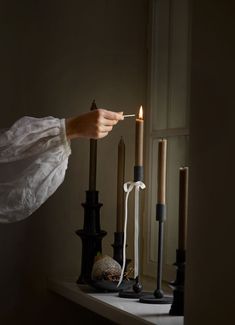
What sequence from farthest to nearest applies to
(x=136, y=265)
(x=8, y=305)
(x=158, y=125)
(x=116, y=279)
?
1. (x=158, y=125)
2. (x=8, y=305)
3. (x=116, y=279)
4. (x=136, y=265)

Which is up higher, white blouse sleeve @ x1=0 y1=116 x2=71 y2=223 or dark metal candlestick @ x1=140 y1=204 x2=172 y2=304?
white blouse sleeve @ x1=0 y1=116 x2=71 y2=223

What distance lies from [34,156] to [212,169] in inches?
19.1

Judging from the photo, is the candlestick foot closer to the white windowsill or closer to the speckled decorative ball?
the white windowsill

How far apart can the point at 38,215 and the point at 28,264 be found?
115mm

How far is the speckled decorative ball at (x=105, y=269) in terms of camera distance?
121 cm

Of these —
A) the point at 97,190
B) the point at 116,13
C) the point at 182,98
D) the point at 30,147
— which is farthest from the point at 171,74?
the point at 30,147

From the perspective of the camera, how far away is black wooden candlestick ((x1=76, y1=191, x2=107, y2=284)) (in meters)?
1.30

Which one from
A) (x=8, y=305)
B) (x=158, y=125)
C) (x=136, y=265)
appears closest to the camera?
(x=136, y=265)

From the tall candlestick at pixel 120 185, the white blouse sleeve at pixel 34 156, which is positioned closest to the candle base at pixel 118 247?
the tall candlestick at pixel 120 185

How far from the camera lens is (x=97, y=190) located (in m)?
1.42

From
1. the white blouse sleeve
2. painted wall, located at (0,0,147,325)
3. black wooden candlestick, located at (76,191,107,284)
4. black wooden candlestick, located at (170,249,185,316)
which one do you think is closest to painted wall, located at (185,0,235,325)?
black wooden candlestick, located at (170,249,185,316)

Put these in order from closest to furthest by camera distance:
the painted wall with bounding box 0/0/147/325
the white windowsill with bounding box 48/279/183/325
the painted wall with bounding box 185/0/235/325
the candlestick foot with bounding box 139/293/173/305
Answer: the painted wall with bounding box 185/0/235/325 < the white windowsill with bounding box 48/279/183/325 < the candlestick foot with bounding box 139/293/173/305 < the painted wall with bounding box 0/0/147/325

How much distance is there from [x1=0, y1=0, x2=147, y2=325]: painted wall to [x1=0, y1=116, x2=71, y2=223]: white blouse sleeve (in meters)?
→ 0.21

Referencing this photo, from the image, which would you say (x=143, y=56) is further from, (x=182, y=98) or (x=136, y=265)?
(x=136, y=265)
